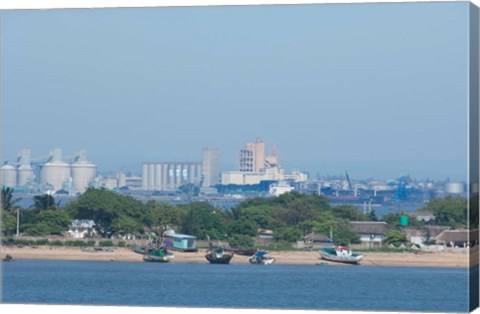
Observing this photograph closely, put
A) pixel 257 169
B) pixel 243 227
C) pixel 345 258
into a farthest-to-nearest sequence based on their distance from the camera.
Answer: pixel 243 227
pixel 345 258
pixel 257 169

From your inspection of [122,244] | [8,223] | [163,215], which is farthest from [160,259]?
[8,223]

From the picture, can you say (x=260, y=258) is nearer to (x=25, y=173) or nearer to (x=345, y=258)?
(x=345, y=258)

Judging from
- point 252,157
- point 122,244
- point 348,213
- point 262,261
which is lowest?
point 262,261

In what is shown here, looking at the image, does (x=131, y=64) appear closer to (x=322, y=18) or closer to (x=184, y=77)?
(x=184, y=77)

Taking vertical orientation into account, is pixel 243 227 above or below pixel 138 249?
above

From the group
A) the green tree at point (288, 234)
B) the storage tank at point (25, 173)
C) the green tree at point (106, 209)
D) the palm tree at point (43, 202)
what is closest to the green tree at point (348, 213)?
the green tree at point (288, 234)

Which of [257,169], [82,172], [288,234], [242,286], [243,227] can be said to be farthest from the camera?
[288,234]

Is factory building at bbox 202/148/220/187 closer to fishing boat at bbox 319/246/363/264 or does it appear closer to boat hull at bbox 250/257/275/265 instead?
boat hull at bbox 250/257/275/265
